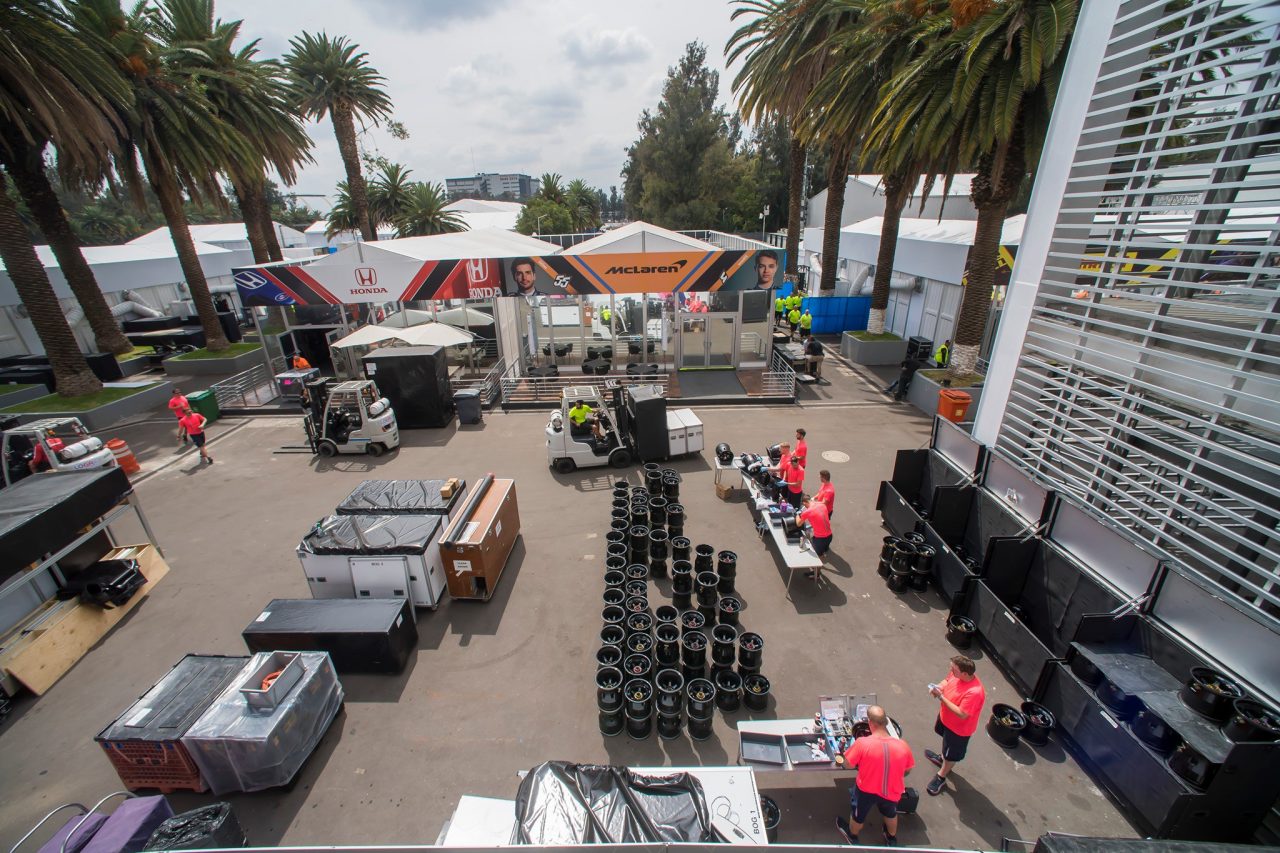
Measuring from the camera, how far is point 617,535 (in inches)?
393

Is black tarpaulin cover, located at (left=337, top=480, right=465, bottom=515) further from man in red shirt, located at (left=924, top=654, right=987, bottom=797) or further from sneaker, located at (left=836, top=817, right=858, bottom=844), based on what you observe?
man in red shirt, located at (left=924, top=654, right=987, bottom=797)

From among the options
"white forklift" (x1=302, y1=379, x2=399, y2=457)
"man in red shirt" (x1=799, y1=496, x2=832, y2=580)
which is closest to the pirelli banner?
"white forklift" (x1=302, y1=379, x2=399, y2=457)

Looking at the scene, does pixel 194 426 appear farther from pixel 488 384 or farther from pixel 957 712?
pixel 957 712

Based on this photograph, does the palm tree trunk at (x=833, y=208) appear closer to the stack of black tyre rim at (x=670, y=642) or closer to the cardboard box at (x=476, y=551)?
the stack of black tyre rim at (x=670, y=642)

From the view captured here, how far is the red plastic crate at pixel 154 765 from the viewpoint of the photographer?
19.5ft

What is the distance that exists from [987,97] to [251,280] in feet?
75.6

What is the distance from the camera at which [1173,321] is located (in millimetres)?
7164

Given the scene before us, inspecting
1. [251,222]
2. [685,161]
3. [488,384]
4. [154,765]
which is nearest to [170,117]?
[251,222]

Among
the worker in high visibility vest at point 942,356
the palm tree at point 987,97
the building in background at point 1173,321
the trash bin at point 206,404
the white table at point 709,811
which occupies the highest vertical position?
the palm tree at point 987,97

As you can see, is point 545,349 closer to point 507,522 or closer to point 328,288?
point 328,288

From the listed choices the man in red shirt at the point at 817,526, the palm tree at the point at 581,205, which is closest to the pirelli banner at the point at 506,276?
the man in red shirt at the point at 817,526

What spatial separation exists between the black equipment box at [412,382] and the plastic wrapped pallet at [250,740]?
1086 centimetres

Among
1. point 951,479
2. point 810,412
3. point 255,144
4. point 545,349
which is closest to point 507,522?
point 951,479

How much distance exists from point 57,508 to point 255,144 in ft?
73.5
